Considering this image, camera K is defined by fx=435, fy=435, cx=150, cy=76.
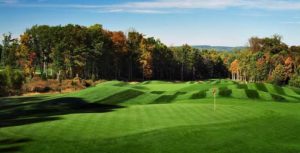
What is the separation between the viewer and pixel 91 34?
12050 cm

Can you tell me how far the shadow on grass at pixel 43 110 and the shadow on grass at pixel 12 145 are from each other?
6.08 m

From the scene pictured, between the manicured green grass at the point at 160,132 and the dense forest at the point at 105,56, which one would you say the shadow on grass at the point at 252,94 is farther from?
the dense forest at the point at 105,56

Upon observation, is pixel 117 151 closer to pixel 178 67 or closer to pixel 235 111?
pixel 235 111

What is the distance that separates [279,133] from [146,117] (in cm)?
1057

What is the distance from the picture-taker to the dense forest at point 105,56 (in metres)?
113

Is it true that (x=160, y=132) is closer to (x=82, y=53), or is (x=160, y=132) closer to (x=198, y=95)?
(x=198, y=95)

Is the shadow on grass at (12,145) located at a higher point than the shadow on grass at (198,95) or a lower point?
higher

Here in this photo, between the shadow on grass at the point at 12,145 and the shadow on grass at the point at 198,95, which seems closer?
the shadow on grass at the point at 12,145

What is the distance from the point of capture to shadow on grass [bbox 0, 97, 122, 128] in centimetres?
3376

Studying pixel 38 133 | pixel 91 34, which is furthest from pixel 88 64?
pixel 38 133

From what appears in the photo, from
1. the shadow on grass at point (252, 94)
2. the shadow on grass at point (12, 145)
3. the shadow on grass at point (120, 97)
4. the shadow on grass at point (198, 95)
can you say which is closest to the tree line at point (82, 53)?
the shadow on grass at point (120, 97)

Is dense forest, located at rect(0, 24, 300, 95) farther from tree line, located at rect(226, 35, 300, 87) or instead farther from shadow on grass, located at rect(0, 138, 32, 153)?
shadow on grass, located at rect(0, 138, 32, 153)

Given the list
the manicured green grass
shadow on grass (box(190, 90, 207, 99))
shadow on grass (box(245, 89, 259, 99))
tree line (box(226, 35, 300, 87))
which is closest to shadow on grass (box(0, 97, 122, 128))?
the manicured green grass

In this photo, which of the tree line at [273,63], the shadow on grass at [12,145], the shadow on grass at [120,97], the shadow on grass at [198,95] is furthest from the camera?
the tree line at [273,63]
